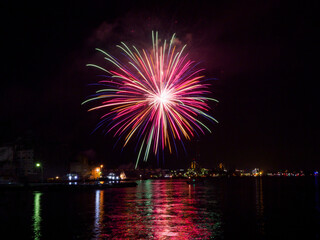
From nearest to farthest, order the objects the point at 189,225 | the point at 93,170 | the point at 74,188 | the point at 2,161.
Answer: the point at 189,225
the point at 74,188
the point at 2,161
the point at 93,170

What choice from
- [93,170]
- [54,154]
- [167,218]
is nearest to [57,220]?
[167,218]

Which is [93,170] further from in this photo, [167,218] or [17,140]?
[167,218]

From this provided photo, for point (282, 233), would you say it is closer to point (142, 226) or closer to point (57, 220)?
point (142, 226)

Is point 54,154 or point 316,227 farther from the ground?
point 54,154

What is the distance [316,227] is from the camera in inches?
954

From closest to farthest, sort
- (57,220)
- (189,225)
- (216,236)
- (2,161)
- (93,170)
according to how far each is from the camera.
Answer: (216,236)
(189,225)
(57,220)
(2,161)
(93,170)

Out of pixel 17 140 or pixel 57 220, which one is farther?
pixel 17 140

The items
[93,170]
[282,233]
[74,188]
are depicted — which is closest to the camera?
Answer: [282,233]

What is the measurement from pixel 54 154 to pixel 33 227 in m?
79.0

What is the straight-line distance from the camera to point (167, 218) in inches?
1044

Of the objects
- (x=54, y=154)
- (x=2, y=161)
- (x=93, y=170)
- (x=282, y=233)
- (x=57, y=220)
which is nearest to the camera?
(x=282, y=233)

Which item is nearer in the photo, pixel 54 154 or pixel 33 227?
pixel 33 227

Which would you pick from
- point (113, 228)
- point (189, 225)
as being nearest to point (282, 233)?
point (189, 225)

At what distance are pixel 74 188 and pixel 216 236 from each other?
200 ft
